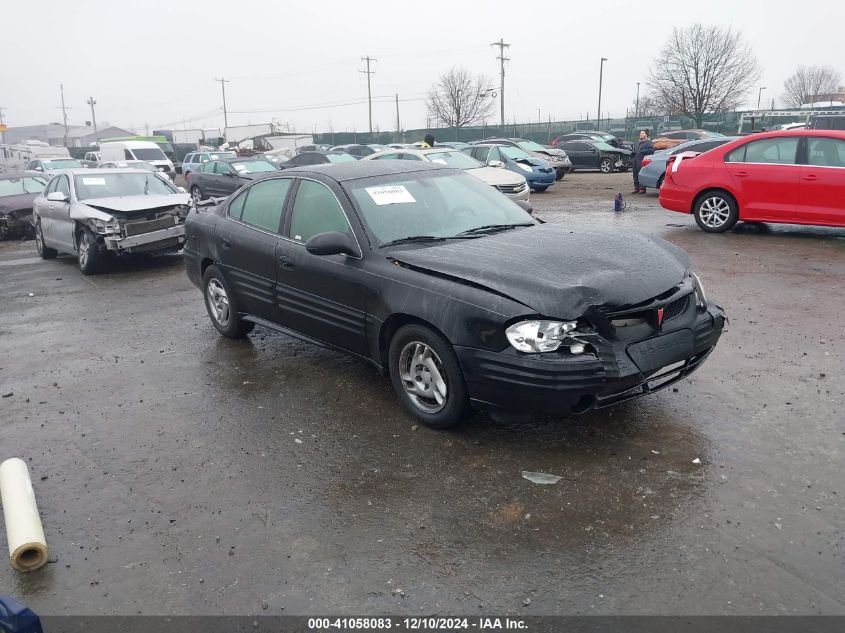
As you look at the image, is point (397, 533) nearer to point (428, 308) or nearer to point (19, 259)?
point (428, 308)

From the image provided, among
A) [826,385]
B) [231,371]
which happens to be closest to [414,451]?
[231,371]

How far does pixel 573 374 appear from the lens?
3.68m

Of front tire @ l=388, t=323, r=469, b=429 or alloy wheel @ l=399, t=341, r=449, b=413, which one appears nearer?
front tire @ l=388, t=323, r=469, b=429

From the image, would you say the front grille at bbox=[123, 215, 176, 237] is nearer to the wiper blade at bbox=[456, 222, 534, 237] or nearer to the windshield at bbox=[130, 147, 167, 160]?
the wiper blade at bbox=[456, 222, 534, 237]

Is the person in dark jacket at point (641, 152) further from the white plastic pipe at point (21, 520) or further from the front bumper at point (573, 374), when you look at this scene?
the white plastic pipe at point (21, 520)

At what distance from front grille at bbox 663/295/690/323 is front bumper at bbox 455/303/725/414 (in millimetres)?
92

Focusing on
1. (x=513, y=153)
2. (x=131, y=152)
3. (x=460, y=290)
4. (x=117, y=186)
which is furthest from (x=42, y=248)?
(x=131, y=152)

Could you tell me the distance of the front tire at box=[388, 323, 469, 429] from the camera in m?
4.09

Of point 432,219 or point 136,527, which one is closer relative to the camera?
point 136,527

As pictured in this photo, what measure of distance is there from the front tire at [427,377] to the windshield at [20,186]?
51.2 feet

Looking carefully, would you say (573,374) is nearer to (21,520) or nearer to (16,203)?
(21,520)

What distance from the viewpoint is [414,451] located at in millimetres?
4195

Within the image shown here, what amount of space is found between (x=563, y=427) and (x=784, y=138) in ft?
25.6

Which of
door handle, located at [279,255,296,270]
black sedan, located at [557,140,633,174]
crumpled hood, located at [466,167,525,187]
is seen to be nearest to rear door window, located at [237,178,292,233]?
door handle, located at [279,255,296,270]
